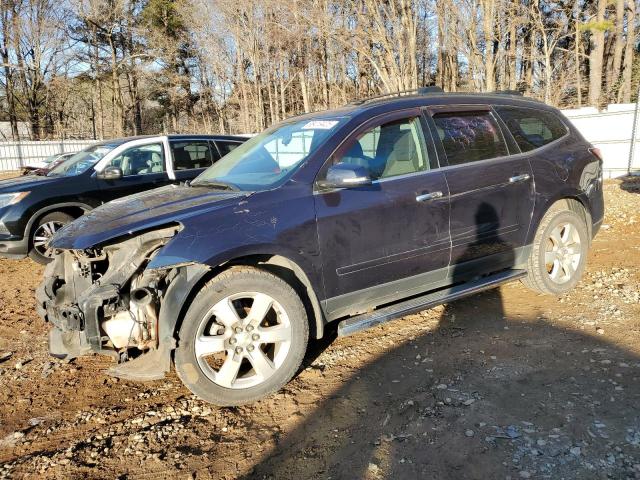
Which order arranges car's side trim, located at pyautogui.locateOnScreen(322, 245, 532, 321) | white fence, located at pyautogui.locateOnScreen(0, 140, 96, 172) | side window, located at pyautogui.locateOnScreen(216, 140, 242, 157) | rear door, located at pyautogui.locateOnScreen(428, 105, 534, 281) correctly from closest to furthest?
car's side trim, located at pyautogui.locateOnScreen(322, 245, 532, 321) < rear door, located at pyautogui.locateOnScreen(428, 105, 534, 281) < side window, located at pyautogui.locateOnScreen(216, 140, 242, 157) < white fence, located at pyautogui.locateOnScreen(0, 140, 96, 172)

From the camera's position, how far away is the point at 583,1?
23625mm

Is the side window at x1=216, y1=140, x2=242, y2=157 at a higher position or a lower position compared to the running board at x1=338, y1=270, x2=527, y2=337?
higher

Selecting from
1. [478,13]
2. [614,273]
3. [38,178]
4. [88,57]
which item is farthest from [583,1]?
[88,57]

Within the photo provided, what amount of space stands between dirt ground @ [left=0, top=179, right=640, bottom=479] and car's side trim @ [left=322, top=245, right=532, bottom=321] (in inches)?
16.7

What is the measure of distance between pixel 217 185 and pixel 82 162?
4.77m

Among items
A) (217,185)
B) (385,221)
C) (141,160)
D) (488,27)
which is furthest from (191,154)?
(488,27)

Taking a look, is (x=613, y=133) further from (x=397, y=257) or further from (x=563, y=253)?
(x=397, y=257)

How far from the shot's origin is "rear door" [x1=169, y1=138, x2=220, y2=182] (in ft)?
25.2

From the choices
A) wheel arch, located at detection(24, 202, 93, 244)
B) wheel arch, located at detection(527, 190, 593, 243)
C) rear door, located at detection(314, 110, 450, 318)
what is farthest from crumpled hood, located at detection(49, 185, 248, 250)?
wheel arch, located at detection(24, 202, 93, 244)

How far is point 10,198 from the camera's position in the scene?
656cm

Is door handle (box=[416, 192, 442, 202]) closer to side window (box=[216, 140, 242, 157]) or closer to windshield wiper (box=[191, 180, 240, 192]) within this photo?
windshield wiper (box=[191, 180, 240, 192])

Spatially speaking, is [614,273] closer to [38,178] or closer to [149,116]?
[38,178]

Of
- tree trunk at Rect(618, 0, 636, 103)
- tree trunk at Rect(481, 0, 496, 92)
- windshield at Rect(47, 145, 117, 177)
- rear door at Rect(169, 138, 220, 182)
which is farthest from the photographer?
tree trunk at Rect(618, 0, 636, 103)

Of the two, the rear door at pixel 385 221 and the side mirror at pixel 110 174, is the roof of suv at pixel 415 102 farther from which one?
the side mirror at pixel 110 174
